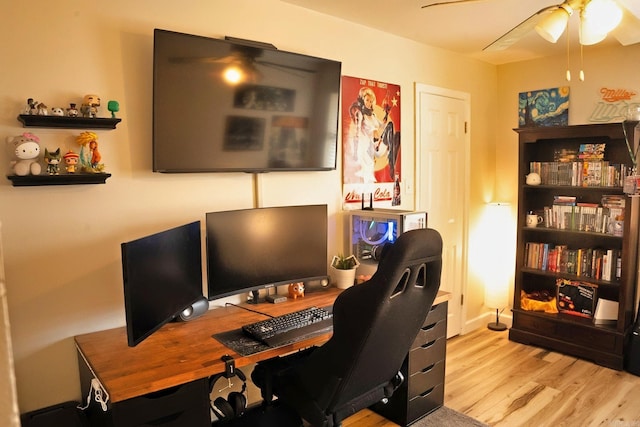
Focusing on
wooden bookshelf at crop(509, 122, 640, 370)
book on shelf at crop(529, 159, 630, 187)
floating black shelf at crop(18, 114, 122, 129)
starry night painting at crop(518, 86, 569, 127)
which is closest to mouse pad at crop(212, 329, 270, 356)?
floating black shelf at crop(18, 114, 122, 129)

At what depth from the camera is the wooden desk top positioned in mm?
1517

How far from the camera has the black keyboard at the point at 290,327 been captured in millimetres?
1857

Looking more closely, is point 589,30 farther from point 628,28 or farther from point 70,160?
point 70,160

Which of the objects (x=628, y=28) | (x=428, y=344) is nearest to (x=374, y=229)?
(x=428, y=344)

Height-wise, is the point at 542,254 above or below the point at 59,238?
below

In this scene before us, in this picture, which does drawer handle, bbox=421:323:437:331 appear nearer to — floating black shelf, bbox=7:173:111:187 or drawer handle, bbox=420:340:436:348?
drawer handle, bbox=420:340:436:348

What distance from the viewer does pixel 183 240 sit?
1.96 metres

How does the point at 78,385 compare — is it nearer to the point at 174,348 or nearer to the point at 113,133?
the point at 174,348

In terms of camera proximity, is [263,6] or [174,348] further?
[263,6]

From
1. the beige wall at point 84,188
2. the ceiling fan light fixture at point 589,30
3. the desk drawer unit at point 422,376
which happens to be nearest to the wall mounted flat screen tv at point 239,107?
the beige wall at point 84,188

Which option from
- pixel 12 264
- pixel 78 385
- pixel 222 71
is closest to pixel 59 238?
pixel 12 264

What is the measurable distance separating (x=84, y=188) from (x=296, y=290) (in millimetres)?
1190

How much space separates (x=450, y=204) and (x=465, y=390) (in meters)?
1.44

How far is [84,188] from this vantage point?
192 cm
